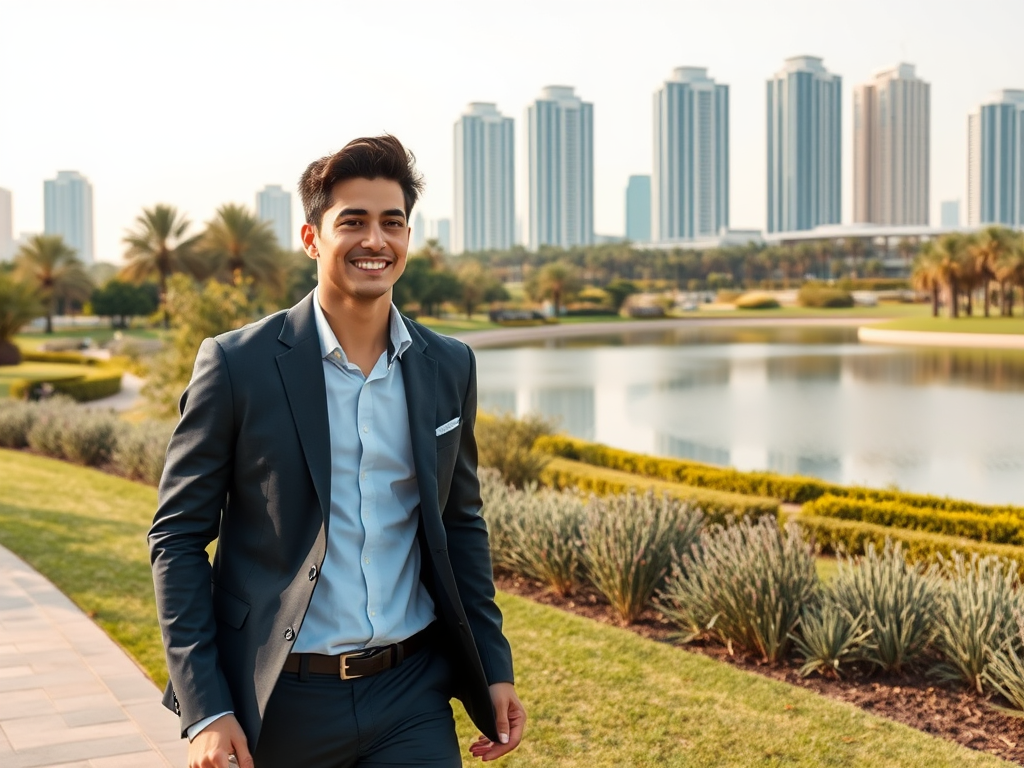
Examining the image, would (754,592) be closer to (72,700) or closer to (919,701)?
(919,701)

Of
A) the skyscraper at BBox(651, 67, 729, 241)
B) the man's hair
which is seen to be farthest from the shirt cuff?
the skyscraper at BBox(651, 67, 729, 241)

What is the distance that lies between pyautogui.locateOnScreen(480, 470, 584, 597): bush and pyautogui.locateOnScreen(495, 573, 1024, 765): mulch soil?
37.7 inches

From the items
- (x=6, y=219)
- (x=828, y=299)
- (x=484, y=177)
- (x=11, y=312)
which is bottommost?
(x=11, y=312)

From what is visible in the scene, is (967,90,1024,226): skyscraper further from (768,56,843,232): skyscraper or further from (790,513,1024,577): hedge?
(790,513,1024,577): hedge

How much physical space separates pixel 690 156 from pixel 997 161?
168 ft

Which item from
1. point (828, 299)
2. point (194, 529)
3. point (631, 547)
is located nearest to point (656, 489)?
point (631, 547)

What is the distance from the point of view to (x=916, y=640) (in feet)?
16.6

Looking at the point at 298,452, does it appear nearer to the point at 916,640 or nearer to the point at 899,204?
the point at 916,640

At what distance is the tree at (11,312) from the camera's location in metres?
30.3

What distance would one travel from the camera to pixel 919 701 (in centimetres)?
471

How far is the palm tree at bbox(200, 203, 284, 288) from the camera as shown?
46.8m

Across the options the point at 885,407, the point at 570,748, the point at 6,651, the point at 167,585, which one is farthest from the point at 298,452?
the point at 885,407

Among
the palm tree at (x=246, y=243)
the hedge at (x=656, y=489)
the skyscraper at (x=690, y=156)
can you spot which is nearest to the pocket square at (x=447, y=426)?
the hedge at (x=656, y=489)

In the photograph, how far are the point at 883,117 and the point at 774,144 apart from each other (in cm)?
1842
